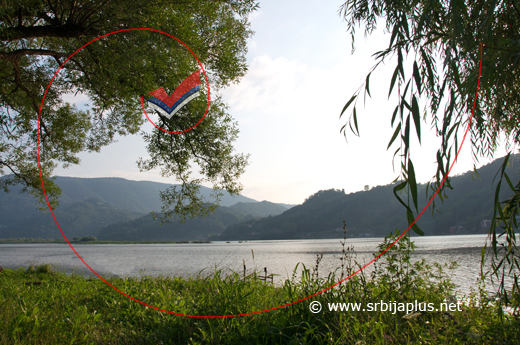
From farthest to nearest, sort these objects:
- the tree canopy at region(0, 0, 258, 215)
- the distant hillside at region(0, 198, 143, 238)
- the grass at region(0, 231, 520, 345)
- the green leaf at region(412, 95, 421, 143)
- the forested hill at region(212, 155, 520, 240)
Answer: the distant hillside at region(0, 198, 143, 238)
the forested hill at region(212, 155, 520, 240)
the tree canopy at region(0, 0, 258, 215)
the grass at region(0, 231, 520, 345)
the green leaf at region(412, 95, 421, 143)

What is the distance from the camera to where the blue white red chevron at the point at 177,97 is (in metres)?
9.16

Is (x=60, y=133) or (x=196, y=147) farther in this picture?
(x=60, y=133)

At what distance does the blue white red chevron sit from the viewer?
9163mm

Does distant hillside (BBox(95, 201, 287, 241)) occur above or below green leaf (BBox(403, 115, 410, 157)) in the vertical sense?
below

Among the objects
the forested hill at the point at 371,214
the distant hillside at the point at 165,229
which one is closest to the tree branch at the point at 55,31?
the forested hill at the point at 371,214

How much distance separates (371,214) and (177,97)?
77.3 meters

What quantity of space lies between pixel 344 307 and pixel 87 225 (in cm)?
21372

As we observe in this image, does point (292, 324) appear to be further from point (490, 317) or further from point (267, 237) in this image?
point (267, 237)

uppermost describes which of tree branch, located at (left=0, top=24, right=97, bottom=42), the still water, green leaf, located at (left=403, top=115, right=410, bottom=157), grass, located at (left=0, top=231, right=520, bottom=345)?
tree branch, located at (left=0, top=24, right=97, bottom=42)

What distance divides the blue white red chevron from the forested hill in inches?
1375

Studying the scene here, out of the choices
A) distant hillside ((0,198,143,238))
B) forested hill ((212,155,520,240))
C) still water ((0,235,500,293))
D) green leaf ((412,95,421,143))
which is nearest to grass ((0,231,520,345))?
still water ((0,235,500,293))

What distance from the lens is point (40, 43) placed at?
11.2 metres

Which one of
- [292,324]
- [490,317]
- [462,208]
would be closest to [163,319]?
[292,324]

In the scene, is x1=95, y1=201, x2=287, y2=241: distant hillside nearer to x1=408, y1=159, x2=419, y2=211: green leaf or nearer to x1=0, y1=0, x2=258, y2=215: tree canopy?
x1=0, y1=0, x2=258, y2=215: tree canopy
